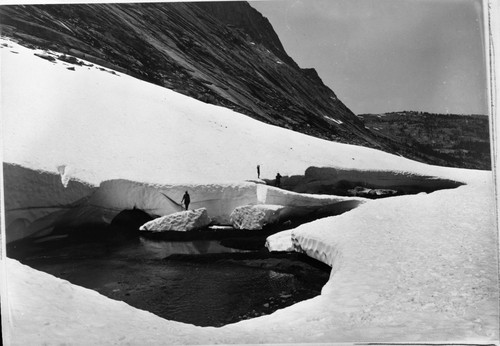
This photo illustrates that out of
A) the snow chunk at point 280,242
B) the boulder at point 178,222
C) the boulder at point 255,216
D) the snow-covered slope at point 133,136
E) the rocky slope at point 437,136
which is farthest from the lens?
the boulder at point 255,216

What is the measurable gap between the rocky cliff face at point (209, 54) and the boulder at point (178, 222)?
2.50m

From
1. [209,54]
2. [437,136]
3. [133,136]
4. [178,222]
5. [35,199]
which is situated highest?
[209,54]

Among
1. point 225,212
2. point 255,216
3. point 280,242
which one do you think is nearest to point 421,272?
point 280,242

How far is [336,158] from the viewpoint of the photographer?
27.0ft

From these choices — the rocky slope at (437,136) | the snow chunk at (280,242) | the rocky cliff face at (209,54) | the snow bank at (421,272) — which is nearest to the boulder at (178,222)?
the snow chunk at (280,242)

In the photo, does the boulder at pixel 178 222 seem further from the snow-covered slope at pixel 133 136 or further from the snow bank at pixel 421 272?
the snow bank at pixel 421 272

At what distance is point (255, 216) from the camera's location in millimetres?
6688

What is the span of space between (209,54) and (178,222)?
573 centimetres

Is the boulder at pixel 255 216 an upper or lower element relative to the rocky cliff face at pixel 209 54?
lower

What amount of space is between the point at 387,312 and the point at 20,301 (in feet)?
10.3

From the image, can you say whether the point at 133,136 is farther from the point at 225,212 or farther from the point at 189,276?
the point at 189,276

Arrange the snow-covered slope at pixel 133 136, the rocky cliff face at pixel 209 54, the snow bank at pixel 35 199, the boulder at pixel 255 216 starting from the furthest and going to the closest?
the boulder at pixel 255 216 < the rocky cliff face at pixel 209 54 < the snow-covered slope at pixel 133 136 < the snow bank at pixel 35 199

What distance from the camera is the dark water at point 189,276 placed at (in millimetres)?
4609

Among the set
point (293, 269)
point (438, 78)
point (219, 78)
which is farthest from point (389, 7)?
point (219, 78)
